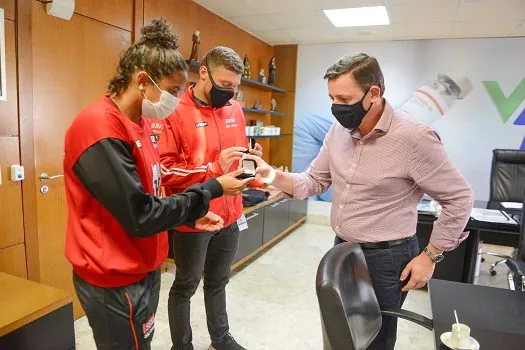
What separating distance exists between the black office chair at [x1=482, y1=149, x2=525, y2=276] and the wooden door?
3793 mm

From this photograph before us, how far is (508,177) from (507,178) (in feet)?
0.05

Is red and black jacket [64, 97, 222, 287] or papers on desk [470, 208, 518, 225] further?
papers on desk [470, 208, 518, 225]

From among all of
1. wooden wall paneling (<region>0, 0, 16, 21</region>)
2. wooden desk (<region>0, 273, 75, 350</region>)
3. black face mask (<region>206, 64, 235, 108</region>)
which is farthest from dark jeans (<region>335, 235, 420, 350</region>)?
wooden wall paneling (<region>0, 0, 16, 21</region>)

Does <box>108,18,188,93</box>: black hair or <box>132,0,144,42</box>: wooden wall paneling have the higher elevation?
<box>132,0,144,42</box>: wooden wall paneling

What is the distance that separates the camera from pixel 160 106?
4.10 feet

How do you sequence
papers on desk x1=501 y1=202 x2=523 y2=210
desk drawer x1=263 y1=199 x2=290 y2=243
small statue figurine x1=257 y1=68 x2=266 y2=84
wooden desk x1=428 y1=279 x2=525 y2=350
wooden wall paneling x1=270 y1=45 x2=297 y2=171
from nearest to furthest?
wooden desk x1=428 y1=279 x2=525 y2=350 < papers on desk x1=501 y1=202 x2=523 y2=210 < desk drawer x1=263 y1=199 x2=290 y2=243 < small statue figurine x1=257 y1=68 x2=266 y2=84 < wooden wall paneling x1=270 y1=45 x2=297 y2=171

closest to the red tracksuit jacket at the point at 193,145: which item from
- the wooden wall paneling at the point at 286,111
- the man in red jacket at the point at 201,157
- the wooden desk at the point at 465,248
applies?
the man in red jacket at the point at 201,157

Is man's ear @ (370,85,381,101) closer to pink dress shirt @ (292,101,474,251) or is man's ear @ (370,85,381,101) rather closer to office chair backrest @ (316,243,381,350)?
pink dress shirt @ (292,101,474,251)

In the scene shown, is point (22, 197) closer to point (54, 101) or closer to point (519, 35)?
point (54, 101)

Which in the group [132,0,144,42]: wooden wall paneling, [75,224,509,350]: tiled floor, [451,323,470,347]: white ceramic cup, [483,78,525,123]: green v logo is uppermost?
[132,0,144,42]: wooden wall paneling

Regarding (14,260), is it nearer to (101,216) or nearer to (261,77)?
(101,216)

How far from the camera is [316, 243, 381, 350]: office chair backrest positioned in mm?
979

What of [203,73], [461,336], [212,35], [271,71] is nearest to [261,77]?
[271,71]

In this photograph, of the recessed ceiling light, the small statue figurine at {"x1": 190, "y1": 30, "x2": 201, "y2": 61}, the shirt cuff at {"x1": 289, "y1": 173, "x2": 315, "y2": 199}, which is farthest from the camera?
the recessed ceiling light
